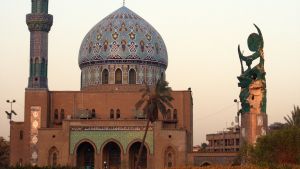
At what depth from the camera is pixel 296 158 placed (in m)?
42.8

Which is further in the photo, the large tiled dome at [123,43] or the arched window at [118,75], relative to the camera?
the large tiled dome at [123,43]

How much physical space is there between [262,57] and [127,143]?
13179mm

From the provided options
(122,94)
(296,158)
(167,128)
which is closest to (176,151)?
(167,128)

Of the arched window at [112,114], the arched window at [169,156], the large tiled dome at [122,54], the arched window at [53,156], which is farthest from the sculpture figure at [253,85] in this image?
the arched window at [53,156]

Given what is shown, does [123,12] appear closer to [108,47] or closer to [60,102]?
[108,47]

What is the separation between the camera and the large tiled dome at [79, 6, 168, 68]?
70.1 m

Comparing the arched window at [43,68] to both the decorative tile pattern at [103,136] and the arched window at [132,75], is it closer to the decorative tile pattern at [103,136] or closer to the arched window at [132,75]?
the decorative tile pattern at [103,136]

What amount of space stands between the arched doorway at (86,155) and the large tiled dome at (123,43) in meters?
8.94

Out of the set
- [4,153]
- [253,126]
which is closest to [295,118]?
[253,126]

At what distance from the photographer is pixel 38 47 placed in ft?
216

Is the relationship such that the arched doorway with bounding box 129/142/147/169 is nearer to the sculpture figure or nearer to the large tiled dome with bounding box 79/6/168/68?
the large tiled dome with bounding box 79/6/168/68

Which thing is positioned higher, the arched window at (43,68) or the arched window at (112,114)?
the arched window at (43,68)

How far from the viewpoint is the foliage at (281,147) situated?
143ft

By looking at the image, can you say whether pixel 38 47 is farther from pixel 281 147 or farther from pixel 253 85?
pixel 281 147
